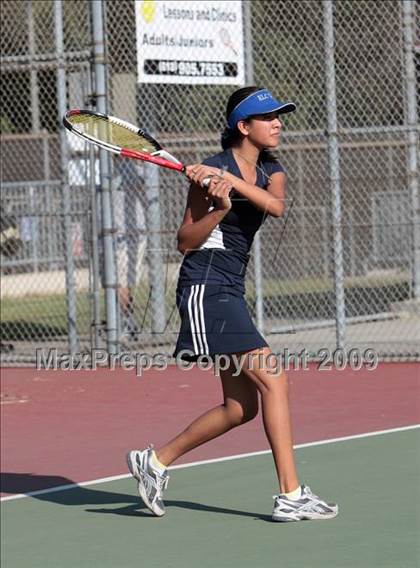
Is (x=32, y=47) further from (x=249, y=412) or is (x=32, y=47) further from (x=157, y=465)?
(x=249, y=412)

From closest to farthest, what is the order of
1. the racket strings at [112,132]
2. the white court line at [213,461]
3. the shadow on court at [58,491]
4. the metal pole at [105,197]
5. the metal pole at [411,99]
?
the racket strings at [112,132]
the shadow on court at [58,491]
the white court line at [213,461]
the metal pole at [411,99]
the metal pole at [105,197]

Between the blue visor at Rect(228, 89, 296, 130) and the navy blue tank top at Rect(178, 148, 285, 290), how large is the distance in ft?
0.58

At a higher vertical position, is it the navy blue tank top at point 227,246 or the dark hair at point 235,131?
the dark hair at point 235,131

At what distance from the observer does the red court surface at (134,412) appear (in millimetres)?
8469

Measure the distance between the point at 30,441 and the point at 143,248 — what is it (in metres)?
5.02

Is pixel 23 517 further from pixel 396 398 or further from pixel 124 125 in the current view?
pixel 396 398

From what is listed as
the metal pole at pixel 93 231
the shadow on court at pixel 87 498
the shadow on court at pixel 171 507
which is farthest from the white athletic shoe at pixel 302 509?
the metal pole at pixel 93 231

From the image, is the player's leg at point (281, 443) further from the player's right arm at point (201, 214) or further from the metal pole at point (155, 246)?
the metal pole at point (155, 246)

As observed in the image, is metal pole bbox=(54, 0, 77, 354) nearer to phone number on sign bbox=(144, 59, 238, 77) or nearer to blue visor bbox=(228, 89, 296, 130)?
phone number on sign bbox=(144, 59, 238, 77)

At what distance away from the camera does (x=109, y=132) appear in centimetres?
688

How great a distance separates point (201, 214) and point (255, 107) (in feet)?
1.86

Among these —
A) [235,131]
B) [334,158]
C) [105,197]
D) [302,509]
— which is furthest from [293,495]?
[105,197]

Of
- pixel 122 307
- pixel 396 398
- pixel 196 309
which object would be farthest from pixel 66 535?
pixel 122 307

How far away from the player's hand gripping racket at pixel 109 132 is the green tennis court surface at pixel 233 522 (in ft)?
5.69
